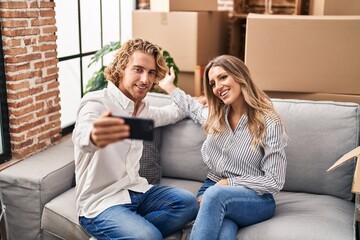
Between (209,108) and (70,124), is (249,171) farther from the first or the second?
(70,124)

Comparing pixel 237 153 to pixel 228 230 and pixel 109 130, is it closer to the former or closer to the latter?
pixel 228 230

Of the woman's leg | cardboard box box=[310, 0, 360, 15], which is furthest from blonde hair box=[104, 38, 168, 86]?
cardboard box box=[310, 0, 360, 15]

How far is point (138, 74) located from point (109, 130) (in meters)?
0.81

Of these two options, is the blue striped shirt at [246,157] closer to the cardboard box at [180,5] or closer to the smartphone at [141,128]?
the smartphone at [141,128]

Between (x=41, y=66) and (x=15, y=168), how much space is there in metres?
0.64

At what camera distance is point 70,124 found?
3.25 metres

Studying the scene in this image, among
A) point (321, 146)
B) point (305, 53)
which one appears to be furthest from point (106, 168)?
point (305, 53)

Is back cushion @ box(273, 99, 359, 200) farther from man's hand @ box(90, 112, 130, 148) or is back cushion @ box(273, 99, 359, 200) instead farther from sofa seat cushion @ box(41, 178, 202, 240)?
man's hand @ box(90, 112, 130, 148)

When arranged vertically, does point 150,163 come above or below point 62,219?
above

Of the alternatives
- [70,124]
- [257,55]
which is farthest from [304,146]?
[70,124]

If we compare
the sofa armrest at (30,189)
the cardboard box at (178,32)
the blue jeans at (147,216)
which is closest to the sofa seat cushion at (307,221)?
the blue jeans at (147,216)

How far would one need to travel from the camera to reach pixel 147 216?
1.99 m

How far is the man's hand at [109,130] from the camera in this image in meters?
1.11

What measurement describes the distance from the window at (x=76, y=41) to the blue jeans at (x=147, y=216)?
128 centimetres
